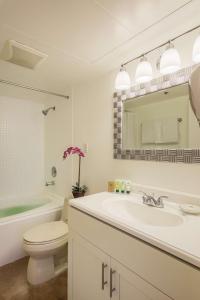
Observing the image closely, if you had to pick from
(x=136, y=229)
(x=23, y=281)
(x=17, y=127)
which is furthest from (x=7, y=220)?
(x=136, y=229)

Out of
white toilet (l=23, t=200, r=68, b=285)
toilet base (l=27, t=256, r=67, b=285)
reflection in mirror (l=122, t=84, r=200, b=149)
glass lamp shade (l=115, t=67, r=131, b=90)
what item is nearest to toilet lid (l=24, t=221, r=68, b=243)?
white toilet (l=23, t=200, r=68, b=285)

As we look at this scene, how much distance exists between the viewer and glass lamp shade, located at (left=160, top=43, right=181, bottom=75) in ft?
3.83

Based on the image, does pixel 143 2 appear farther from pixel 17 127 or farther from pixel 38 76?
pixel 17 127

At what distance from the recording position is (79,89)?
2227mm

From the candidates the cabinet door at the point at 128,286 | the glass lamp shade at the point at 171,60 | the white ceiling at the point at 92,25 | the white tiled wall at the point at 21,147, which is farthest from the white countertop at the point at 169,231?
the white tiled wall at the point at 21,147

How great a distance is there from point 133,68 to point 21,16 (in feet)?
3.11

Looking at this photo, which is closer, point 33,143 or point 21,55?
point 21,55

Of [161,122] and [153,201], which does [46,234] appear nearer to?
[153,201]

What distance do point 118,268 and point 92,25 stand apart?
4.94 ft

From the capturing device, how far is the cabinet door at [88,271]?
3.13ft

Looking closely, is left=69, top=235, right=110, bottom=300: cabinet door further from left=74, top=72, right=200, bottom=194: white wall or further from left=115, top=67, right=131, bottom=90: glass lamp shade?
left=115, top=67, right=131, bottom=90: glass lamp shade

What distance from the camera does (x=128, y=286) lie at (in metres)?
0.83

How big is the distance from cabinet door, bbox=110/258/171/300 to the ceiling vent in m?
1.67

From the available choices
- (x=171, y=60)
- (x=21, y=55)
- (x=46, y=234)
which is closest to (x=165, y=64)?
(x=171, y=60)
